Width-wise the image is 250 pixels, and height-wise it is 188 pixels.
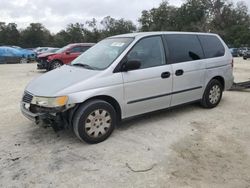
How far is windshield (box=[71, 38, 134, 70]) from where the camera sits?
15.2ft

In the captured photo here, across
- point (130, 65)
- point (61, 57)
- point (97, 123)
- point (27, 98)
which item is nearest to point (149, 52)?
point (130, 65)

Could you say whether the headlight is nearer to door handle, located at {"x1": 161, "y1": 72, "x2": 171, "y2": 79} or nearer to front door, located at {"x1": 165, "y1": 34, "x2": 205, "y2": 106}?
door handle, located at {"x1": 161, "y1": 72, "x2": 171, "y2": 79}

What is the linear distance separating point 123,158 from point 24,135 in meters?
1.91

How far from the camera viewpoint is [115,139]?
4.46 metres

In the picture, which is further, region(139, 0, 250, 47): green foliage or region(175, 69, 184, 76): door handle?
region(139, 0, 250, 47): green foliage

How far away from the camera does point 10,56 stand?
76.6 feet

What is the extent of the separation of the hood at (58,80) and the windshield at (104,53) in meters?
0.23

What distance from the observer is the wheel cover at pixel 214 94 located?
236 inches

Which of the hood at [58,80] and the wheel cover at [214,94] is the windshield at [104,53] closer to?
the hood at [58,80]

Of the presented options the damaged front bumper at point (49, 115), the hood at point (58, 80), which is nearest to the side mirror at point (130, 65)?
the hood at point (58, 80)

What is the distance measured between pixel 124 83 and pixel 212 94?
2453 millimetres

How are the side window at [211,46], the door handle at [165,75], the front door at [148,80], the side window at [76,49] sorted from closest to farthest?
the front door at [148,80] → the door handle at [165,75] → the side window at [211,46] → the side window at [76,49]

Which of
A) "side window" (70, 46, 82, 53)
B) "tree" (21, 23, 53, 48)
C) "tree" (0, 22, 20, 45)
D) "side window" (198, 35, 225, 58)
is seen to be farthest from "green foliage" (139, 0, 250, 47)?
"side window" (198, 35, 225, 58)

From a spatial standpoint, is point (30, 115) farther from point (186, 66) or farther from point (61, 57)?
point (61, 57)
